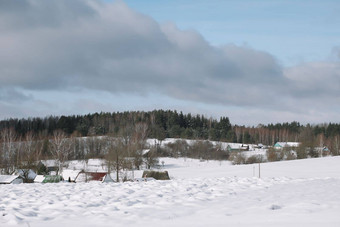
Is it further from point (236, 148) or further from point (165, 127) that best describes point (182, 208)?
point (165, 127)

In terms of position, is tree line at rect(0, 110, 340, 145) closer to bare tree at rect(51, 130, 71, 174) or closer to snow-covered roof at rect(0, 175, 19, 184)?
bare tree at rect(51, 130, 71, 174)

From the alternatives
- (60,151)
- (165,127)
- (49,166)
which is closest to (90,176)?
(60,151)

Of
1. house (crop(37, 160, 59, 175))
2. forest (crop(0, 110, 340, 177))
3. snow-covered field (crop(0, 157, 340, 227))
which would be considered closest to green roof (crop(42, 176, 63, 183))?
house (crop(37, 160, 59, 175))

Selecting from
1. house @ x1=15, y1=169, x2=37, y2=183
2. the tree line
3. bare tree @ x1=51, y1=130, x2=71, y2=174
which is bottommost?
house @ x1=15, y1=169, x2=37, y2=183

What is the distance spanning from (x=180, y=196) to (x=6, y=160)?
58549mm

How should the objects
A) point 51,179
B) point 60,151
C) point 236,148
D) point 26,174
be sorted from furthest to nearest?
1. point 236,148
2. point 60,151
3. point 26,174
4. point 51,179

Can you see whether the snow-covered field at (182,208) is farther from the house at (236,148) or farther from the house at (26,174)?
the house at (236,148)

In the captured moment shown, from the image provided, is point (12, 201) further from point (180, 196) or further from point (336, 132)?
point (336, 132)

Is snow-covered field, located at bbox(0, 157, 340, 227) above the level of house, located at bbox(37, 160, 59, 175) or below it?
above

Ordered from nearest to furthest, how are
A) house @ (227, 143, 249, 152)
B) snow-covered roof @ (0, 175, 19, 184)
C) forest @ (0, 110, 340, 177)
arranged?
snow-covered roof @ (0, 175, 19, 184)
forest @ (0, 110, 340, 177)
house @ (227, 143, 249, 152)

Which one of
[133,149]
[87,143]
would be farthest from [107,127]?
A: [133,149]

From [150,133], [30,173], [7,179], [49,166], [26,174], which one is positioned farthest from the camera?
[150,133]

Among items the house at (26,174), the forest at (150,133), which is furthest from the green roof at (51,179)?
the forest at (150,133)

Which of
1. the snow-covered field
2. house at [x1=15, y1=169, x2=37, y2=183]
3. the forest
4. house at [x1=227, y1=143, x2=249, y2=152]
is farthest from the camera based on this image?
house at [x1=227, y1=143, x2=249, y2=152]
